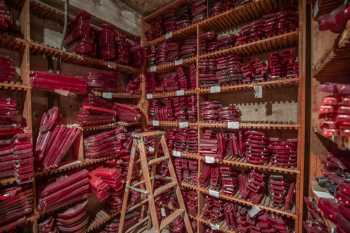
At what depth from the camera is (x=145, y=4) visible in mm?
3000

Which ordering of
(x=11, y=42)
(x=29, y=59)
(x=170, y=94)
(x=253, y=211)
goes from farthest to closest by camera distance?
(x=170, y=94), (x=253, y=211), (x=29, y=59), (x=11, y=42)

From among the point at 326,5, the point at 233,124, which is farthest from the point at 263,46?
the point at 233,124

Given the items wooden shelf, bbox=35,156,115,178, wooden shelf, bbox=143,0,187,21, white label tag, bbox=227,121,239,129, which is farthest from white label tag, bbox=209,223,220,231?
wooden shelf, bbox=143,0,187,21

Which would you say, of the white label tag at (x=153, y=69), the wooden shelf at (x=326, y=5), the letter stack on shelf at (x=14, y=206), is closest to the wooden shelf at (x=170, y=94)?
the white label tag at (x=153, y=69)

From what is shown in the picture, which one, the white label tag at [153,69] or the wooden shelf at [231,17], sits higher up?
the wooden shelf at [231,17]

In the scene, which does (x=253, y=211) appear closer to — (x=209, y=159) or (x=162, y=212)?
(x=209, y=159)

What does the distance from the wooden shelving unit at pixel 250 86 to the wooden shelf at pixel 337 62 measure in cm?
20

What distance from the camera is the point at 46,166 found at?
194 centimetres

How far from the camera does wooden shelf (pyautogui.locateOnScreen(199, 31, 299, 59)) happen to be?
6.58 feet

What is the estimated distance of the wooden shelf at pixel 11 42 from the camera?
1.66 m

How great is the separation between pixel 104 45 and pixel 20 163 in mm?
1587

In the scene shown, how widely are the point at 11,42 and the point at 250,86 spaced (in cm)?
229

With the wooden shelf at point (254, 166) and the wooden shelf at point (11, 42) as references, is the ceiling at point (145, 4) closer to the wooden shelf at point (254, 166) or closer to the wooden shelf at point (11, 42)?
the wooden shelf at point (11, 42)

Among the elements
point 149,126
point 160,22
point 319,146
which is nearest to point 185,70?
point 160,22
